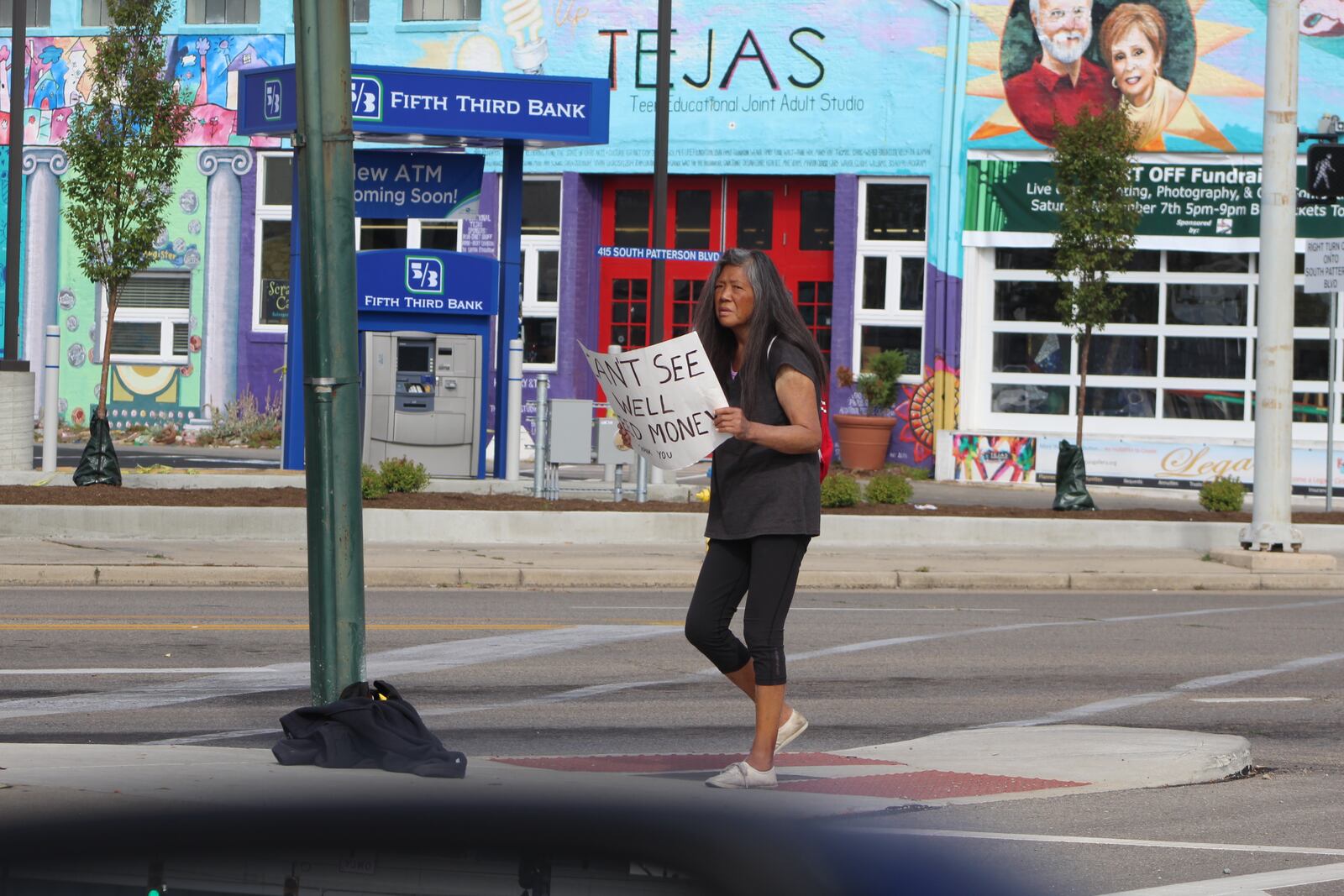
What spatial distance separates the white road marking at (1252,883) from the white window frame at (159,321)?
86.6 ft

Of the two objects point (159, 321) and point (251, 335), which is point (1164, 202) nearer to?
point (251, 335)

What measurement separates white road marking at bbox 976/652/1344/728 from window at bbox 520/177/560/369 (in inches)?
739

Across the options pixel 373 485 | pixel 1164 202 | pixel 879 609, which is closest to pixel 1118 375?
pixel 1164 202

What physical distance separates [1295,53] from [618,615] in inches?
325

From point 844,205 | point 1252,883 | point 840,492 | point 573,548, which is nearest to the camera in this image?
point 1252,883

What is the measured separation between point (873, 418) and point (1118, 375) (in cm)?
385

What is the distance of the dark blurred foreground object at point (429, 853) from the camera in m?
1.59

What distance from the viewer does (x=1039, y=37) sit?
89.1 ft

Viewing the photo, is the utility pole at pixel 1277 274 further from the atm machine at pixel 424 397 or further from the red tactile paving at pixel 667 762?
the red tactile paving at pixel 667 762

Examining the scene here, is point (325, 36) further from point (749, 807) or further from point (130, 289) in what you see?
point (130, 289)

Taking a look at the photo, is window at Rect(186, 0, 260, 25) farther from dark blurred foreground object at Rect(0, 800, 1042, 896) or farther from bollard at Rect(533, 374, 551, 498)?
dark blurred foreground object at Rect(0, 800, 1042, 896)

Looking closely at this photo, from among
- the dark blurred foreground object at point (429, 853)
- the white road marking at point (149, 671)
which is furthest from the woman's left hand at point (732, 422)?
the dark blurred foreground object at point (429, 853)

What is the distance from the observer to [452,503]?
18656 mm

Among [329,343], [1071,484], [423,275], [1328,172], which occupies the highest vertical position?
[1328,172]
